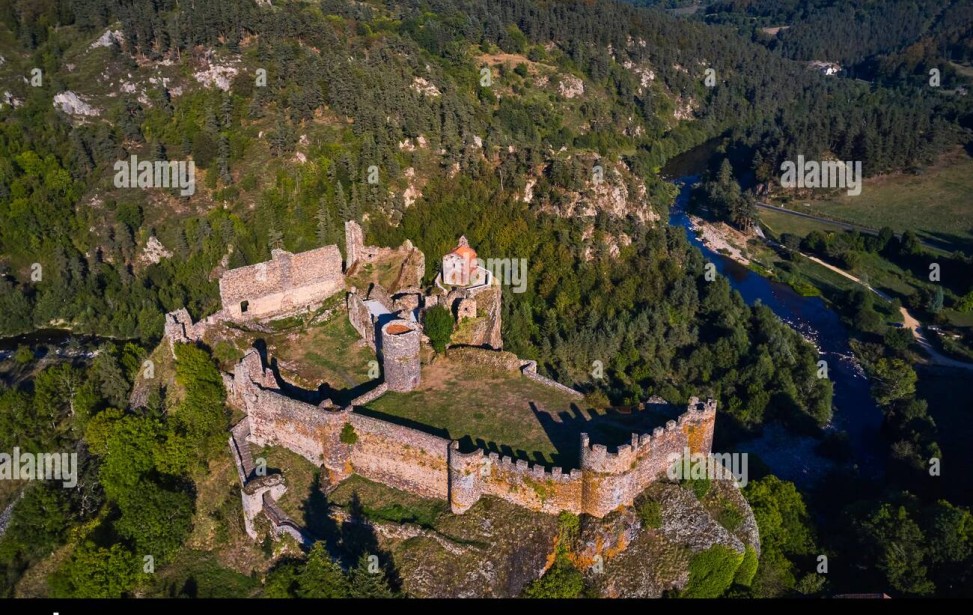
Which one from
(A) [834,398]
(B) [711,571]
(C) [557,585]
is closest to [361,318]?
(C) [557,585]

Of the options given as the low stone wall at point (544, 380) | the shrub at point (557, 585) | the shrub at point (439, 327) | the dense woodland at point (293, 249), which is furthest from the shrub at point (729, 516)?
the shrub at point (439, 327)

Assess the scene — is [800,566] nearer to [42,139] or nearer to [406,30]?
[42,139]

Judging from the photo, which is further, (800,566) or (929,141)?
(929,141)

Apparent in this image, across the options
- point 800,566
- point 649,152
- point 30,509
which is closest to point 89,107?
point 30,509

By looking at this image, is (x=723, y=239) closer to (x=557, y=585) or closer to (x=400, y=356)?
(x=400, y=356)

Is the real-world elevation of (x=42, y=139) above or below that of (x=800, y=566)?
above

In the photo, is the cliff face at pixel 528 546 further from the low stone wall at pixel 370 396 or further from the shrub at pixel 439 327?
the shrub at pixel 439 327
